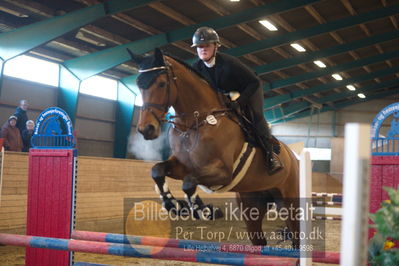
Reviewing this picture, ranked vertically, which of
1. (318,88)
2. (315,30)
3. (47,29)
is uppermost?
(315,30)

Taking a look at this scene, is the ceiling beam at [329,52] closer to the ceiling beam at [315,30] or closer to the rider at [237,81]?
the ceiling beam at [315,30]

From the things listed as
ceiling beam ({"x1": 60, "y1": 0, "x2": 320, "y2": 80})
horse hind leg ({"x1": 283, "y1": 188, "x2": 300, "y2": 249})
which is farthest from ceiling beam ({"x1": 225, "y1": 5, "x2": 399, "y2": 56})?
horse hind leg ({"x1": 283, "y1": 188, "x2": 300, "y2": 249})

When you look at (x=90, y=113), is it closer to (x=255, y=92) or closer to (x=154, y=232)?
(x=154, y=232)

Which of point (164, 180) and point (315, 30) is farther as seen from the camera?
point (315, 30)

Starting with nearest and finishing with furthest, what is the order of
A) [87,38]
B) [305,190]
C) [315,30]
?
[305,190]
[87,38]
[315,30]

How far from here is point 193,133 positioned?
3262 millimetres

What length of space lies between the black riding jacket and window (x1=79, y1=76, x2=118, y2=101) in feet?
32.6

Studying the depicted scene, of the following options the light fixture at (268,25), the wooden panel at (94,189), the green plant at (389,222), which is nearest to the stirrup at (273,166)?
the green plant at (389,222)

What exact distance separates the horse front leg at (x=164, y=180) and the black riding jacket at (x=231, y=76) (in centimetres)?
72

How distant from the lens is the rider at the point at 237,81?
3539mm

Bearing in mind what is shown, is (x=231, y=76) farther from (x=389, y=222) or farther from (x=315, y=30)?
(x=315, y=30)

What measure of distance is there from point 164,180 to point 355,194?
77.8 inches

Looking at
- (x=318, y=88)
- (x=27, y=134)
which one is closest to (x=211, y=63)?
(x=27, y=134)

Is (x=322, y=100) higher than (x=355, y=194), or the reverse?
(x=322, y=100)
